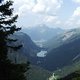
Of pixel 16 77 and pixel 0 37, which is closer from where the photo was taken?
pixel 0 37

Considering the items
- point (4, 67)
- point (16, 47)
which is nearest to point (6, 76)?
point (4, 67)

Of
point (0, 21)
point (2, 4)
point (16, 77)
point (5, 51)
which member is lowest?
point (16, 77)

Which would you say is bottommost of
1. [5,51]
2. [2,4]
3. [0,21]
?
[5,51]

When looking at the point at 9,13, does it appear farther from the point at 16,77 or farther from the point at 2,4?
the point at 16,77

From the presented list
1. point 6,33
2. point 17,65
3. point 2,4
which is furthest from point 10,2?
point 17,65

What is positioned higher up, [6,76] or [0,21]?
[0,21]

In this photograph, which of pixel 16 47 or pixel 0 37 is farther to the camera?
pixel 16 47

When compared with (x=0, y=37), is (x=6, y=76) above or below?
below

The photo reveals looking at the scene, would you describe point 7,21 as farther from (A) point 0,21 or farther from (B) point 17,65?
(B) point 17,65
